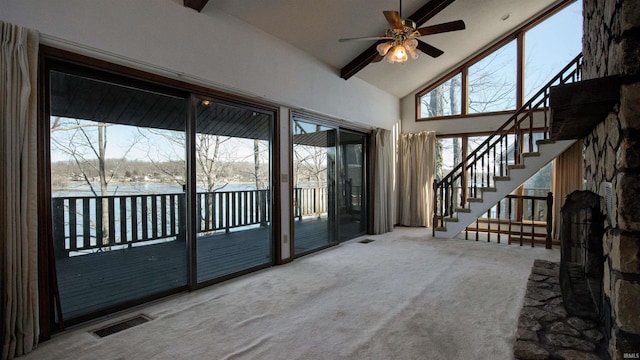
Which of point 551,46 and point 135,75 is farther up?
point 551,46

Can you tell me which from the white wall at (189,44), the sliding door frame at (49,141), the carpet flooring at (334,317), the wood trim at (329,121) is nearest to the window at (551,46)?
the wood trim at (329,121)

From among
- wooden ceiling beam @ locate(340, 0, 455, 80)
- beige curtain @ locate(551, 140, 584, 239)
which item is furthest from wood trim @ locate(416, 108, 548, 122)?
wooden ceiling beam @ locate(340, 0, 455, 80)

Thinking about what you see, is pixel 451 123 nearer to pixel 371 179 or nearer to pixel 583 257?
pixel 371 179

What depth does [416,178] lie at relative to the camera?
711 cm

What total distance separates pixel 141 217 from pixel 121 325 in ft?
4.52

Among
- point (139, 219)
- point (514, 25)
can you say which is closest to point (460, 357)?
point (139, 219)

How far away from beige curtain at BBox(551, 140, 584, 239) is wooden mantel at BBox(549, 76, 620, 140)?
13.5 ft

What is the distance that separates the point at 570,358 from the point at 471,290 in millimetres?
1404

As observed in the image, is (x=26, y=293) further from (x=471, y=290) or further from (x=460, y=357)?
(x=471, y=290)

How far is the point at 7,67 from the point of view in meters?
2.09

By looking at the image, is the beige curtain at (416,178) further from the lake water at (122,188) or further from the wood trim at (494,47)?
the lake water at (122,188)

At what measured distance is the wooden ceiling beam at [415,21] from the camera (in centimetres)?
450

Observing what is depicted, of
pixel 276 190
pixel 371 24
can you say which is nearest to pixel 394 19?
pixel 371 24

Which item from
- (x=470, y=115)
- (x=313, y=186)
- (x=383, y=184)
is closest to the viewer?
(x=313, y=186)
